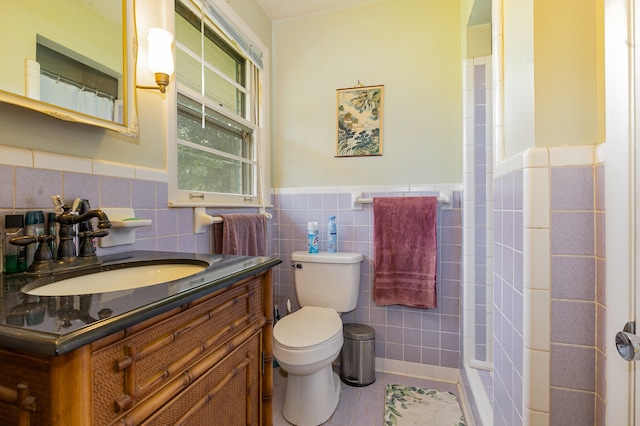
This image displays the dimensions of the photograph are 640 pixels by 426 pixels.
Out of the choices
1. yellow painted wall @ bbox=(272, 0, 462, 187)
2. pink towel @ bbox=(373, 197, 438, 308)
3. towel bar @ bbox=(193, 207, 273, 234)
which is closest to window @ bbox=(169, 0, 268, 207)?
towel bar @ bbox=(193, 207, 273, 234)

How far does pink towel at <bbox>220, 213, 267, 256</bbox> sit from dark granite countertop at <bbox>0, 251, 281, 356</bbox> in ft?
2.32

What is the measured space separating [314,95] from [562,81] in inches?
60.5

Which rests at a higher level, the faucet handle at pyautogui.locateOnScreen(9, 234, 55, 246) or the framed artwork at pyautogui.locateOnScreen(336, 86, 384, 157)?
the framed artwork at pyautogui.locateOnScreen(336, 86, 384, 157)

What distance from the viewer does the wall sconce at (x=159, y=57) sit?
1.08 metres

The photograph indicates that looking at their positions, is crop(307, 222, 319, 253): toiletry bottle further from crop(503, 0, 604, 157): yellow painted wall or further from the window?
crop(503, 0, 604, 157): yellow painted wall

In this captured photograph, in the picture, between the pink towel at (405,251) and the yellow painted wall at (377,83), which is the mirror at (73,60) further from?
the pink towel at (405,251)

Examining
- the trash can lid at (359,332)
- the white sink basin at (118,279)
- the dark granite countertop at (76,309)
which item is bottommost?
the trash can lid at (359,332)

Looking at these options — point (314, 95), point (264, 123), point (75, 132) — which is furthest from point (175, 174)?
point (314, 95)

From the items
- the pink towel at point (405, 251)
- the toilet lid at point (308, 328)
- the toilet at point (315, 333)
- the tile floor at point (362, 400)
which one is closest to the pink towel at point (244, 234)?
the toilet at point (315, 333)

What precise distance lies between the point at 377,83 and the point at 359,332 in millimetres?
1593

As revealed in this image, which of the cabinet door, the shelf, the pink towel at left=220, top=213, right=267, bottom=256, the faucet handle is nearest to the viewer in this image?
the cabinet door

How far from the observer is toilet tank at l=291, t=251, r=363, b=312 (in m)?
1.79

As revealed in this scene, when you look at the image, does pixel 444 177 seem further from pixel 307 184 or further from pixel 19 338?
pixel 19 338

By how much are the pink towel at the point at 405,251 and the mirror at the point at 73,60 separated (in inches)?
54.2
